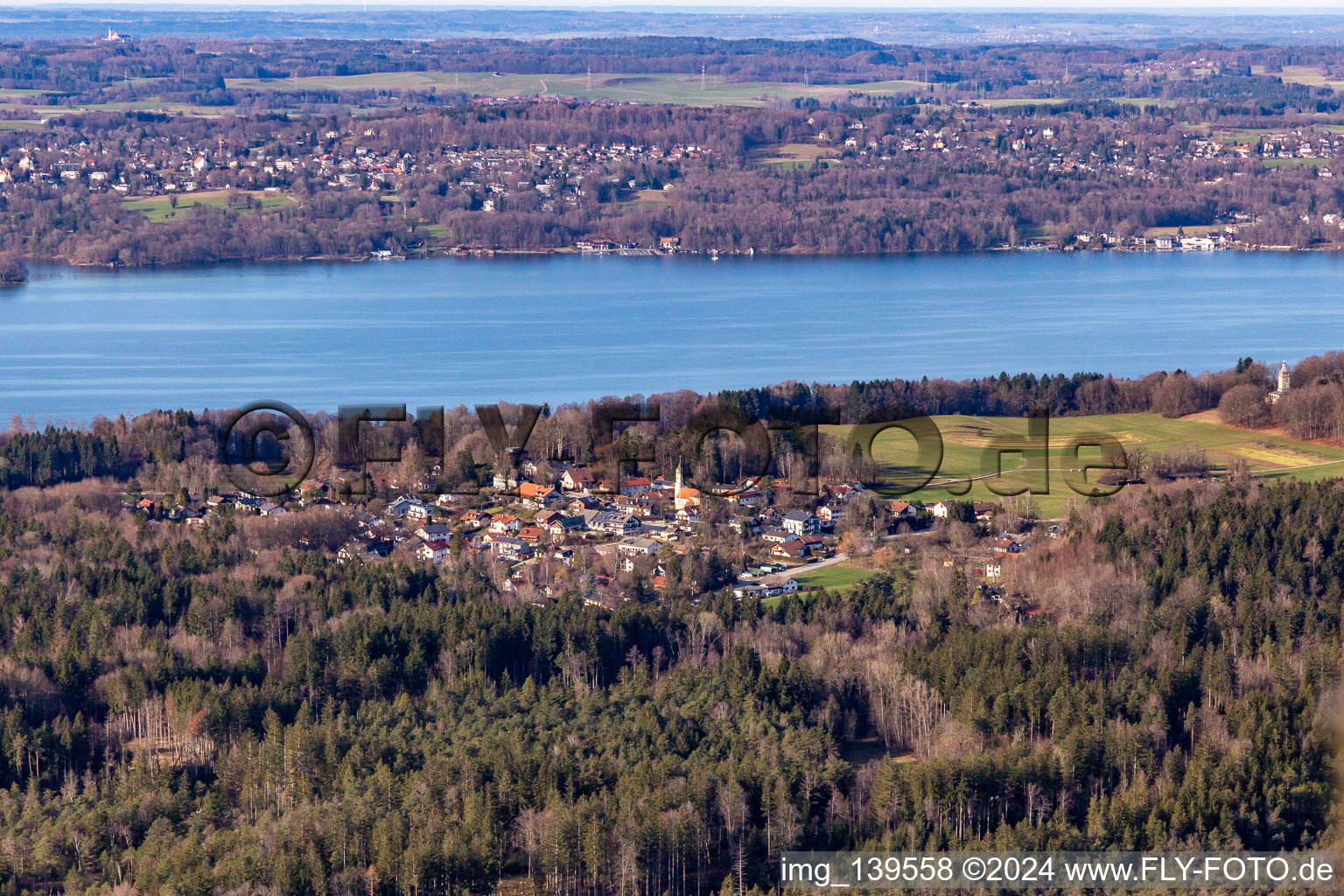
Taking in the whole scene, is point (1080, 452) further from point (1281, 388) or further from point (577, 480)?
point (577, 480)

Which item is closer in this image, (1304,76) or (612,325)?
(612,325)

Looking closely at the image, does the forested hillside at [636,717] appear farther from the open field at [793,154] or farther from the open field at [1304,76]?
the open field at [1304,76]

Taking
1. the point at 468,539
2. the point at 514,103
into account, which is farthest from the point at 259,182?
the point at 468,539

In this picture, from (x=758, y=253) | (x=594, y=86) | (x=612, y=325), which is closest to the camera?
(x=612, y=325)

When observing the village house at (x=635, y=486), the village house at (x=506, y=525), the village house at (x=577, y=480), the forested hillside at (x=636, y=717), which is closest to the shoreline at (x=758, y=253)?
the village house at (x=577, y=480)

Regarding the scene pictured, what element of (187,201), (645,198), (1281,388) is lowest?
(1281,388)

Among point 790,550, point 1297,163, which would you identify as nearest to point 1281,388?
point 790,550

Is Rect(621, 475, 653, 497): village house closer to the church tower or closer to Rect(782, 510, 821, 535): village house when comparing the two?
Rect(782, 510, 821, 535): village house
